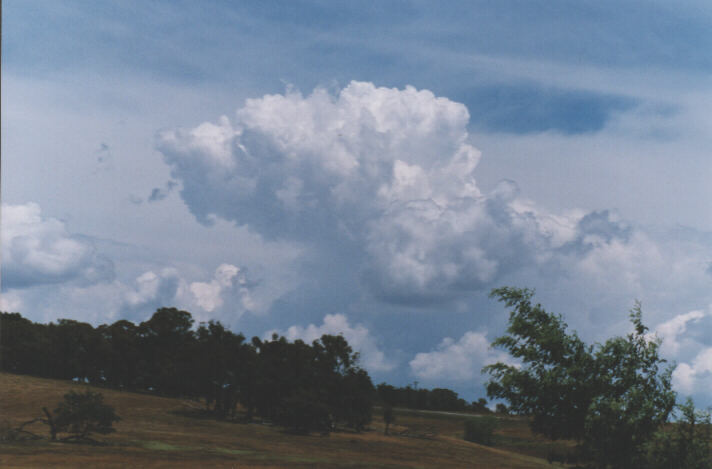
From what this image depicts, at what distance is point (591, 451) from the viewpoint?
73.1 ft

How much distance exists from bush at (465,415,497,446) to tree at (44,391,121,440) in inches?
2611

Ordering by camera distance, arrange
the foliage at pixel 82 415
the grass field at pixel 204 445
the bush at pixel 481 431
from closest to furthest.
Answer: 1. the grass field at pixel 204 445
2. the foliage at pixel 82 415
3. the bush at pixel 481 431

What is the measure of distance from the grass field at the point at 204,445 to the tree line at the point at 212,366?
3.81 metres

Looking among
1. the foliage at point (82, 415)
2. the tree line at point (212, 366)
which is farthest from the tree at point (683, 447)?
the tree line at point (212, 366)

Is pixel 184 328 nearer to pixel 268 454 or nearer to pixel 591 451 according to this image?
pixel 268 454

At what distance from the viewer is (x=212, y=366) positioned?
313ft

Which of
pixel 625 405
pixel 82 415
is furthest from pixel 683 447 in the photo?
pixel 82 415

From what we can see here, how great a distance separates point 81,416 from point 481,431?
68.9m

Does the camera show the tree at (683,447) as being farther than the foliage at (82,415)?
No

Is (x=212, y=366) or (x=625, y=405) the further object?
(x=212, y=366)

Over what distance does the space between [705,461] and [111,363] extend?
386 feet

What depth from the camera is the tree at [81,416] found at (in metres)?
51.8

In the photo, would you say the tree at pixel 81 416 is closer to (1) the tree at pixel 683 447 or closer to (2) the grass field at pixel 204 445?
(2) the grass field at pixel 204 445

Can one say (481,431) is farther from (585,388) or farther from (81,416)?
(585,388)
